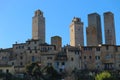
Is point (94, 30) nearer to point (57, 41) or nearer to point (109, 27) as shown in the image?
point (109, 27)

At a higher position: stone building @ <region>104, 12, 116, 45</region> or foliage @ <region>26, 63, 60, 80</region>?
stone building @ <region>104, 12, 116, 45</region>

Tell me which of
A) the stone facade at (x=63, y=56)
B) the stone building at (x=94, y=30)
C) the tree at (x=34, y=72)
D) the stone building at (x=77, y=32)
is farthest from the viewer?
Result: the stone building at (x=77, y=32)

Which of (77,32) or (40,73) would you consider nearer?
(40,73)

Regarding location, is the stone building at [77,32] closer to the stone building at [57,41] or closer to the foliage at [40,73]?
the stone building at [57,41]

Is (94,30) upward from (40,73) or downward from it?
upward

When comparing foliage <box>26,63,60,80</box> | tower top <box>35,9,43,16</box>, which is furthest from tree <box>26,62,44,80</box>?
→ tower top <box>35,9,43,16</box>

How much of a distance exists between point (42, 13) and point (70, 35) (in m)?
12.2

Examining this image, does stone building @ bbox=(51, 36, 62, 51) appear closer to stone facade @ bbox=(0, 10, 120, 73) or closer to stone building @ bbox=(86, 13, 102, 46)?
stone facade @ bbox=(0, 10, 120, 73)

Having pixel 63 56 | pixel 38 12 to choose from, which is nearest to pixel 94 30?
pixel 38 12

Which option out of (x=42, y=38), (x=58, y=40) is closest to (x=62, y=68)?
(x=58, y=40)

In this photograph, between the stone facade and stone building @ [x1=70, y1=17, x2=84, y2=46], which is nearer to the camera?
the stone facade

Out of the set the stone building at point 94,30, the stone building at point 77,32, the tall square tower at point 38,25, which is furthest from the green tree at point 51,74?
the stone building at point 77,32

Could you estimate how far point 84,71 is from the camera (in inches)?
3307

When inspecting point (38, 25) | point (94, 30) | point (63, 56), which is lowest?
point (63, 56)
